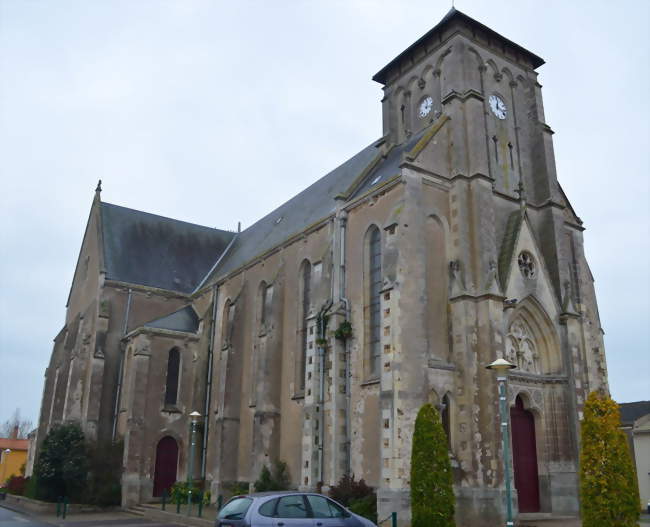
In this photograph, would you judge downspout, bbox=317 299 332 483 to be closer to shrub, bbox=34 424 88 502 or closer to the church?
the church

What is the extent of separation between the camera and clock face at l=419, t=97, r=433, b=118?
25725 millimetres

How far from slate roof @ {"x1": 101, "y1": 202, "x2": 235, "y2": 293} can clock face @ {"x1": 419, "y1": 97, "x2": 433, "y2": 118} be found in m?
16.9

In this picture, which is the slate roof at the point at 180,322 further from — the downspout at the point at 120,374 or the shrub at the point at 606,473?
the shrub at the point at 606,473

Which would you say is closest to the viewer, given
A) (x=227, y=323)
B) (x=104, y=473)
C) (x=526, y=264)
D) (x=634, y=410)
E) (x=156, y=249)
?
(x=526, y=264)

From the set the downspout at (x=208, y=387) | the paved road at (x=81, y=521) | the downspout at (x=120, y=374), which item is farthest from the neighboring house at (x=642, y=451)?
the downspout at (x=120, y=374)

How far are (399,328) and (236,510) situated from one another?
8.60m

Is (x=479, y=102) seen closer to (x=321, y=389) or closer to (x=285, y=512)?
(x=321, y=389)

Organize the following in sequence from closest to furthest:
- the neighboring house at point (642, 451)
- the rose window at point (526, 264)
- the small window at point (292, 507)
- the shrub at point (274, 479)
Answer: the small window at point (292, 507) → the rose window at point (526, 264) → the shrub at point (274, 479) → the neighboring house at point (642, 451)

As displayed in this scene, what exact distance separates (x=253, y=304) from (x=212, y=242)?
38.2 feet

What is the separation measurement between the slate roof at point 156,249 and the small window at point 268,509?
77.0ft

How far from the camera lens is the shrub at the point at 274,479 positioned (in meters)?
23.5

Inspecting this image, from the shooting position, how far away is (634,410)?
46.6 meters

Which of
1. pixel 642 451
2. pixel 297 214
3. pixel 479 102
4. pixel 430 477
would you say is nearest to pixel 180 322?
pixel 297 214

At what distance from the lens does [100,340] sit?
3139 centimetres
